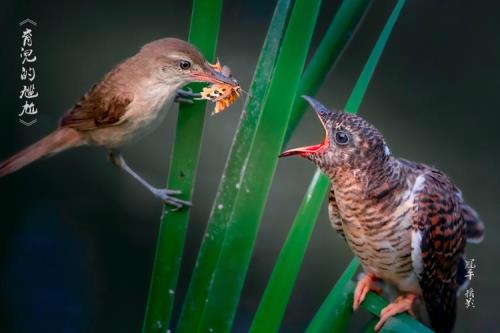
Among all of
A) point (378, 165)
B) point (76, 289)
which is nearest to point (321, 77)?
point (378, 165)

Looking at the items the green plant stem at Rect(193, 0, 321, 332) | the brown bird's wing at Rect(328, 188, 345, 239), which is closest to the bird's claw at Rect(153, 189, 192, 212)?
the green plant stem at Rect(193, 0, 321, 332)

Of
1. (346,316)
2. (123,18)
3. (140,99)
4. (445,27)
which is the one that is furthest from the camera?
(445,27)

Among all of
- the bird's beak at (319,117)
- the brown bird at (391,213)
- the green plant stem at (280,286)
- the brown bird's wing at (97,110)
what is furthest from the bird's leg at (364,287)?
the brown bird's wing at (97,110)

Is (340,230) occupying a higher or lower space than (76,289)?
higher

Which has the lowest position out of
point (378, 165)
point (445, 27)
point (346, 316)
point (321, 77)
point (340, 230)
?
point (346, 316)

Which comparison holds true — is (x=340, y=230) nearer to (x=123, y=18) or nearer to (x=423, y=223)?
(x=423, y=223)

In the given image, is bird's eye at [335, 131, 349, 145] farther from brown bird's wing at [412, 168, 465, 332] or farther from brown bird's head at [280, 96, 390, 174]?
brown bird's wing at [412, 168, 465, 332]
